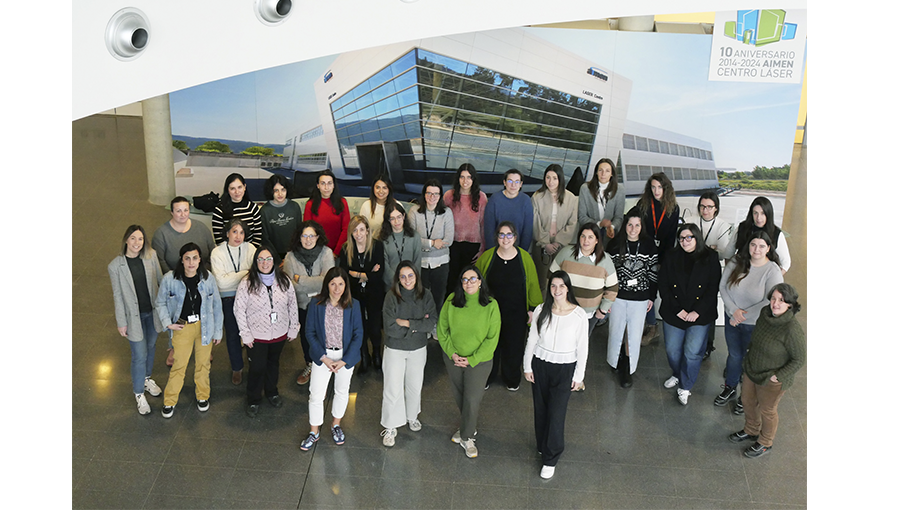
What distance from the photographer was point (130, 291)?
204 inches

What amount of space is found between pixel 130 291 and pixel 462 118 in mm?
3799

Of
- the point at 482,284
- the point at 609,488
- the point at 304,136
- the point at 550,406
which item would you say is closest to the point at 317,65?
the point at 304,136

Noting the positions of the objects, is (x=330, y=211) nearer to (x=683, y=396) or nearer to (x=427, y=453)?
(x=427, y=453)

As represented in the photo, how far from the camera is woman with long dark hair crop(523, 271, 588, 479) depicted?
4.65 m

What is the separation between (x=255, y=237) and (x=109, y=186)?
517 centimetres

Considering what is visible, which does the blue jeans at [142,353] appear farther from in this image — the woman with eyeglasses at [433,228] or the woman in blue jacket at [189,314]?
the woman with eyeglasses at [433,228]

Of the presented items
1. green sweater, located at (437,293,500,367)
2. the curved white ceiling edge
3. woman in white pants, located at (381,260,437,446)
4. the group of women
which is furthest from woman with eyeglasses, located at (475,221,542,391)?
the curved white ceiling edge

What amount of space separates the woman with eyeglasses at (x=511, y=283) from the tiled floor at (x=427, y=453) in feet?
1.73

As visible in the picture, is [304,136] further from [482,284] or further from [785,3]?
[785,3]

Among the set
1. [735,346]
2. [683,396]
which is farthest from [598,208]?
[683,396]

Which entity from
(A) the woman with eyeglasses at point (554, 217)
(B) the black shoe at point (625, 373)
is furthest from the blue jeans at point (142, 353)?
(B) the black shoe at point (625, 373)

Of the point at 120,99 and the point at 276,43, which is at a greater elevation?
the point at 276,43

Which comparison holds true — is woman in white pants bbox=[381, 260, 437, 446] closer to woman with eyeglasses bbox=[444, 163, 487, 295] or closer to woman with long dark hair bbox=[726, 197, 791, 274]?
woman with eyeglasses bbox=[444, 163, 487, 295]
